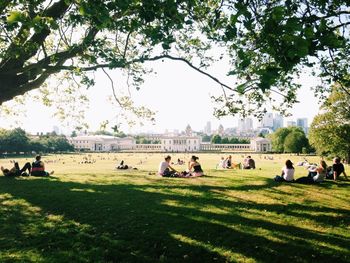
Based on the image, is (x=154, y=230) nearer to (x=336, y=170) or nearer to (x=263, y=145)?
(x=336, y=170)

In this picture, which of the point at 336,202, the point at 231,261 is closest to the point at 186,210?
the point at 231,261

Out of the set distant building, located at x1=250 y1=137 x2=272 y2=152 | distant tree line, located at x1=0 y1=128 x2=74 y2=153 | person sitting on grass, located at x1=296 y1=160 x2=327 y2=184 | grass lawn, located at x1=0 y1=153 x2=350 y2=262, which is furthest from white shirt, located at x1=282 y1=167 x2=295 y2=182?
distant building, located at x1=250 y1=137 x2=272 y2=152

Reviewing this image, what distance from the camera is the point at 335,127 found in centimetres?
4703

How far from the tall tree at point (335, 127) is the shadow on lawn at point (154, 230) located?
1537 inches

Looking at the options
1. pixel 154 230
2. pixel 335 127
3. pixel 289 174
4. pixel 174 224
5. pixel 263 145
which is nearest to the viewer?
pixel 154 230

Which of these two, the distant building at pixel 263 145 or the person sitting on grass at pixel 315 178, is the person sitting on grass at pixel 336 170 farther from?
the distant building at pixel 263 145

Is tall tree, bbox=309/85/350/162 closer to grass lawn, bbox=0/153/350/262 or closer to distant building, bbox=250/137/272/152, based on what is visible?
grass lawn, bbox=0/153/350/262

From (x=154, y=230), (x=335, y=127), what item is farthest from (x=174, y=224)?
(x=335, y=127)

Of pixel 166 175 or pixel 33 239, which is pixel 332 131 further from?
pixel 33 239

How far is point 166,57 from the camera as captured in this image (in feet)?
61.0

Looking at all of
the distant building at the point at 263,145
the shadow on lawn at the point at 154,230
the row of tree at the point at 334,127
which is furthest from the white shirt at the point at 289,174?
the distant building at the point at 263,145

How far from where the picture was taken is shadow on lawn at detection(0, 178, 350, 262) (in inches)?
287

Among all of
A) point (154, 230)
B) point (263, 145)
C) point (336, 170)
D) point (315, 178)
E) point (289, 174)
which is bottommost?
point (154, 230)

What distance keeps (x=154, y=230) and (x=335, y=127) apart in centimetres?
4447
